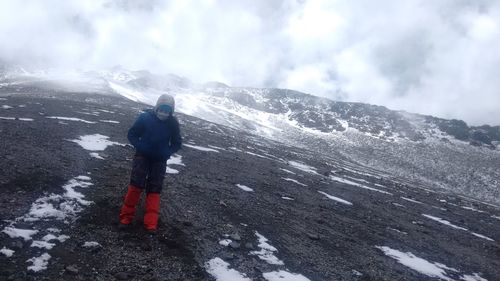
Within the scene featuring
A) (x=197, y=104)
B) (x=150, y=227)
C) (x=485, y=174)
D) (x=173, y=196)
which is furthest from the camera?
(x=197, y=104)

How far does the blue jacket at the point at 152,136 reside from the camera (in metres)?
10.1

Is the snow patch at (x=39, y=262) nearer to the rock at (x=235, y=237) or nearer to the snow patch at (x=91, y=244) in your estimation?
the snow patch at (x=91, y=244)

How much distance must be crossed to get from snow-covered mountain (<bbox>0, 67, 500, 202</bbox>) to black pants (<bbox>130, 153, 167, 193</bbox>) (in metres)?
59.1

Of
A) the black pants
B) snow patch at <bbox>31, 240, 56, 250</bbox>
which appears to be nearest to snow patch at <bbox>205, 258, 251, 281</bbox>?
the black pants

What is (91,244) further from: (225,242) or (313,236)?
(313,236)

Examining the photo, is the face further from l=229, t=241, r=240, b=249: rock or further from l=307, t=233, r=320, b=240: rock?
l=307, t=233, r=320, b=240: rock

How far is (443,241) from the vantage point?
643 inches

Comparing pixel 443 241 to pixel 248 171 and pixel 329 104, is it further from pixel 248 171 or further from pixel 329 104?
pixel 329 104

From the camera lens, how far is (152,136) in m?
10.1

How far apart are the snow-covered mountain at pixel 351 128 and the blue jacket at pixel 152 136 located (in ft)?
194

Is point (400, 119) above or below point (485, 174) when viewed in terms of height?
above

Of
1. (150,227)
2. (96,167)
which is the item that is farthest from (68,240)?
(96,167)

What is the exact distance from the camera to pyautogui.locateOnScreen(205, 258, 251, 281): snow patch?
8.32m

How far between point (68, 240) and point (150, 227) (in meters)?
1.82
